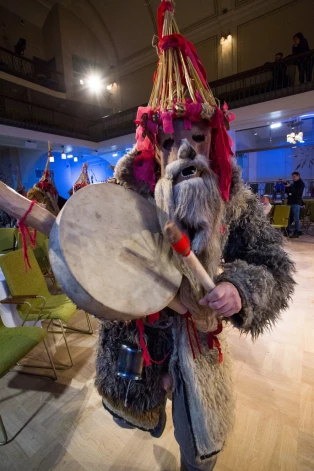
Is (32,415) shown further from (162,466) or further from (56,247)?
(56,247)

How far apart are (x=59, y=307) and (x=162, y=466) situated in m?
1.23

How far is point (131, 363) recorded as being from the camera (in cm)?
76

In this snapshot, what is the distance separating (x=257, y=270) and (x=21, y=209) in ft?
2.17

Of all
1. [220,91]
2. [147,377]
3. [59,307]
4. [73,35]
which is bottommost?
[59,307]

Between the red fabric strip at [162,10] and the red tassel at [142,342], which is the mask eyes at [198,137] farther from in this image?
the red tassel at [142,342]

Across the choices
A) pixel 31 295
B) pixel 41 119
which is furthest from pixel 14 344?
pixel 41 119

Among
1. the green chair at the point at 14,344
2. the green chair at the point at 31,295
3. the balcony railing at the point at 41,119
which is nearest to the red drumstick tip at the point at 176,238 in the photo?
the green chair at the point at 14,344

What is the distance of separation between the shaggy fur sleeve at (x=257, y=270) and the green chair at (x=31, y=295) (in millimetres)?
1456

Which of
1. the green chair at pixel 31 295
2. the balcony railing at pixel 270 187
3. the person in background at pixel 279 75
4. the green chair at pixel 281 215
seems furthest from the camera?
the balcony railing at pixel 270 187

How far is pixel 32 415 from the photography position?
4.73ft

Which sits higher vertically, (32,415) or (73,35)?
(73,35)

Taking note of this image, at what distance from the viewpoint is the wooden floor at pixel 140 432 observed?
3.84 feet

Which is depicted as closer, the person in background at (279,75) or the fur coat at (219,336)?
the fur coat at (219,336)

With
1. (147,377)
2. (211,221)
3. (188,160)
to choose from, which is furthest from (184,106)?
(147,377)
